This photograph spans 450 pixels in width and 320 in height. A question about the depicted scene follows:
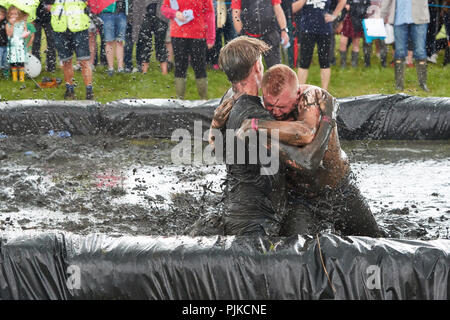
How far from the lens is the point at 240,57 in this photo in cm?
378

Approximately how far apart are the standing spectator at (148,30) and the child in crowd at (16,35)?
1725 millimetres

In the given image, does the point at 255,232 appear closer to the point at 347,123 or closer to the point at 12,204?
the point at 12,204

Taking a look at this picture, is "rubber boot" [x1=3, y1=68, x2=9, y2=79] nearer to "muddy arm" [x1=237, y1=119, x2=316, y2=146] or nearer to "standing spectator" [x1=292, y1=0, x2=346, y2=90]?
"standing spectator" [x1=292, y1=0, x2=346, y2=90]

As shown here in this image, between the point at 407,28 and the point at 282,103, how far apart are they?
21.1 feet

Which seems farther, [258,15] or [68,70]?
[68,70]

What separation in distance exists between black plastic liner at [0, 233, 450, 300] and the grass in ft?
19.7

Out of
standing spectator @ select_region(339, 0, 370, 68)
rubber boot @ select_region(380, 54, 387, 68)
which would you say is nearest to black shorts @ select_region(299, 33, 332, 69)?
Answer: standing spectator @ select_region(339, 0, 370, 68)

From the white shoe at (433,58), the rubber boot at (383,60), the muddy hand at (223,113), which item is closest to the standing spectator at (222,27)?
the rubber boot at (383,60)

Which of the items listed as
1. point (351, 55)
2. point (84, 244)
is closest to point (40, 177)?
point (84, 244)

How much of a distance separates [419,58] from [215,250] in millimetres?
7092

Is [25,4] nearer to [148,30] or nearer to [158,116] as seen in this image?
[148,30]

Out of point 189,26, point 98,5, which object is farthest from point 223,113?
point 98,5

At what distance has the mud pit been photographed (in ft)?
17.0

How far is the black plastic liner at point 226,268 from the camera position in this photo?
3412mm
